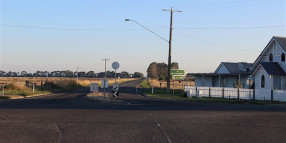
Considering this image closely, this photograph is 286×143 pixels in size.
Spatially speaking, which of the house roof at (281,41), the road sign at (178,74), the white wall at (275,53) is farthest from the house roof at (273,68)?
the road sign at (178,74)

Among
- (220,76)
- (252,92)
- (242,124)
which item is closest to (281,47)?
(252,92)

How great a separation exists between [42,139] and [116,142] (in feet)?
7.15

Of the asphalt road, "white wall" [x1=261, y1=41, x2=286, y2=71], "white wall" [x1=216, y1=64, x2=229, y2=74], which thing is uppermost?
"white wall" [x1=261, y1=41, x2=286, y2=71]

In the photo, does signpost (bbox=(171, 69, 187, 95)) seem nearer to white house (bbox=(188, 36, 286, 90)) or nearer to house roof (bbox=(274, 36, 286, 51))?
white house (bbox=(188, 36, 286, 90))

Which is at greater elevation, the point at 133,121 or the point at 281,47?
the point at 281,47

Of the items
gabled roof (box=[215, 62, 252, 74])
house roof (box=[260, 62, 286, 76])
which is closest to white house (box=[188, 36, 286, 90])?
house roof (box=[260, 62, 286, 76])

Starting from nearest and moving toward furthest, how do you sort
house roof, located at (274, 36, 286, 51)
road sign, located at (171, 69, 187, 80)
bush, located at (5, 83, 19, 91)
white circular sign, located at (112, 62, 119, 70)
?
white circular sign, located at (112, 62, 119, 70)
house roof, located at (274, 36, 286, 51)
road sign, located at (171, 69, 187, 80)
bush, located at (5, 83, 19, 91)

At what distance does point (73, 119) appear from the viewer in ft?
52.4

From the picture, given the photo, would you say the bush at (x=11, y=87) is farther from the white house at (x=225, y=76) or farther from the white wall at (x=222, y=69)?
the white wall at (x=222, y=69)

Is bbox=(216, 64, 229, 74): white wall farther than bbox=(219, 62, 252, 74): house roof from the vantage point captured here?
Yes

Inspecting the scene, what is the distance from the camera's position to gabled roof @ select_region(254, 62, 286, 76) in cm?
3909

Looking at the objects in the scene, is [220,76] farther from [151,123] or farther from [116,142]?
[116,142]

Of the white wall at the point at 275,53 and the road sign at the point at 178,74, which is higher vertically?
the white wall at the point at 275,53

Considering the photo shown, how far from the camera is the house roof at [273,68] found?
39.1 m
